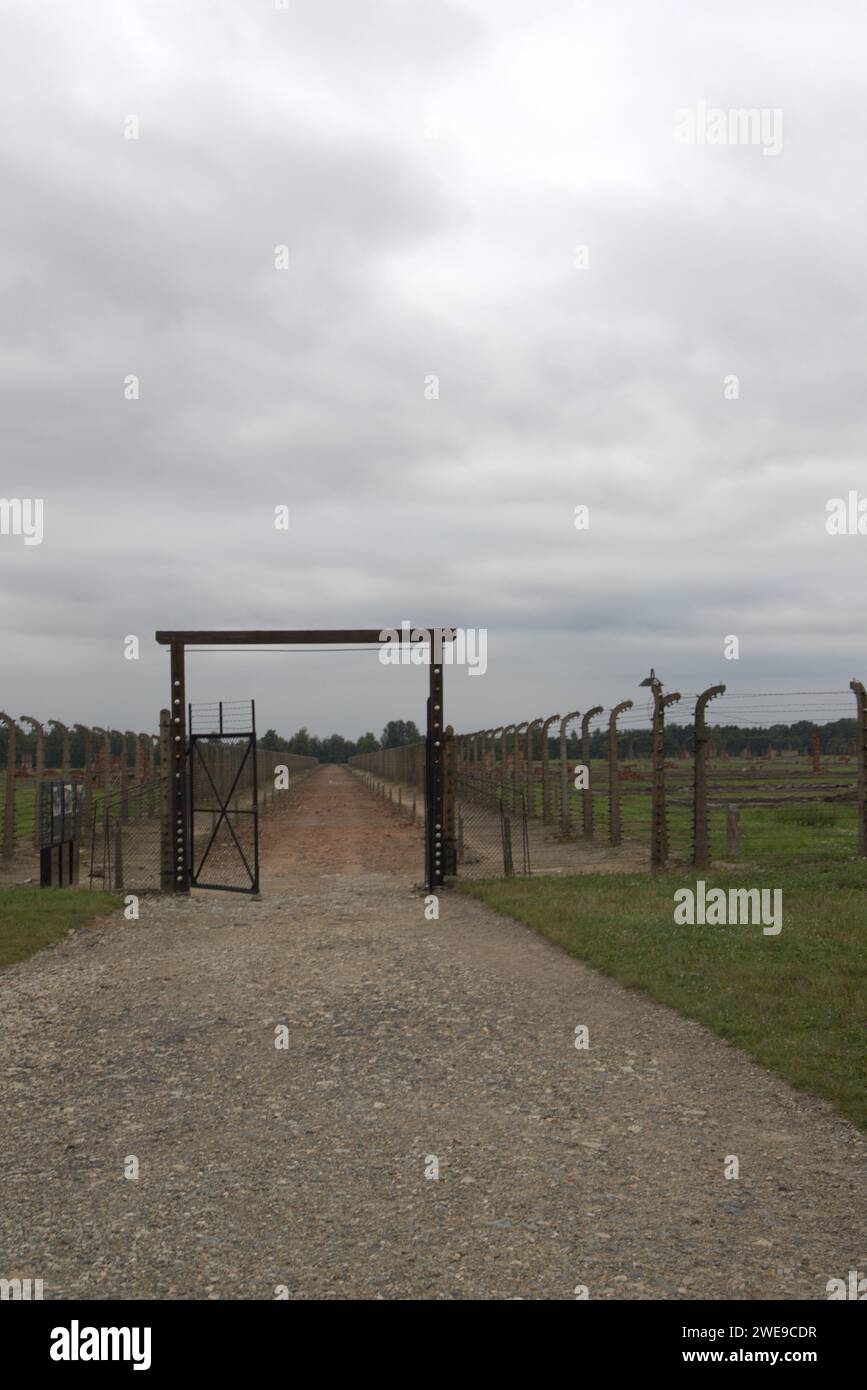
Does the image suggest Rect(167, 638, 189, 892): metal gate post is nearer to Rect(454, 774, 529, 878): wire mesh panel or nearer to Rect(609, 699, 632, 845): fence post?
Rect(454, 774, 529, 878): wire mesh panel

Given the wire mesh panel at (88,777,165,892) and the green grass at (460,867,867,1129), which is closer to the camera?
the green grass at (460,867,867,1129)

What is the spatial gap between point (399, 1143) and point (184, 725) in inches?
479

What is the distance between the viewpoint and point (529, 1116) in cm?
659

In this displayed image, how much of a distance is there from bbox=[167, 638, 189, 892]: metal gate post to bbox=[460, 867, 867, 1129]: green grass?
4.38 m

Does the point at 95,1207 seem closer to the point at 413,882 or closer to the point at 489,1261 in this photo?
the point at 489,1261

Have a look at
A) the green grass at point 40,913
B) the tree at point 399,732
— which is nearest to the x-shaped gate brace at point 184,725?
the green grass at point 40,913

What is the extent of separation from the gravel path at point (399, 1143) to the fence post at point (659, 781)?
7.51m

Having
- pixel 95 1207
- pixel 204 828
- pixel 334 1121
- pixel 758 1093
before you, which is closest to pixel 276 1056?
pixel 334 1121

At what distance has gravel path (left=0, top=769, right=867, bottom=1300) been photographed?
15.2ft

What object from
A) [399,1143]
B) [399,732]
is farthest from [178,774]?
[399,732]

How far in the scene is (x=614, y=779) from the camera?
75.3 feet

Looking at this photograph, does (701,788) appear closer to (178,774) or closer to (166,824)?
(178,774)

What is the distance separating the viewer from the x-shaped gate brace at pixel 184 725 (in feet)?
57.0

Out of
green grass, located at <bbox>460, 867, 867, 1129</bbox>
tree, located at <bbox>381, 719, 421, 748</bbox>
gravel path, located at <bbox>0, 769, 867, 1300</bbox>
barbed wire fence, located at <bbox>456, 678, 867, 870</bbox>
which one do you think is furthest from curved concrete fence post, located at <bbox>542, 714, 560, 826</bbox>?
tree, located at <bbox>381, 719, 421, 748</bbox>
